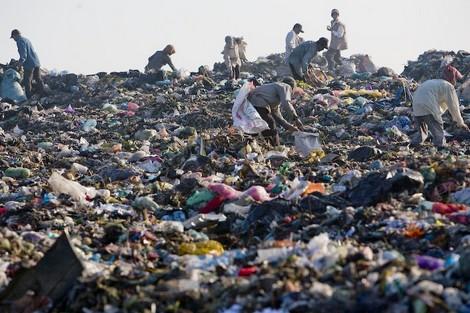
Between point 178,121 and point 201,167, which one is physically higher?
point 178,121

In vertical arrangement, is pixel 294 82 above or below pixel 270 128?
above

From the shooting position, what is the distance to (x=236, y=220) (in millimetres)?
5793

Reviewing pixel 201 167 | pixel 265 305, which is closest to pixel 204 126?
pixel 201 167

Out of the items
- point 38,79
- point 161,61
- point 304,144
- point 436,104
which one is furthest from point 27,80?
point 436,104

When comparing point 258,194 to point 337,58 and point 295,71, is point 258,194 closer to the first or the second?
point 295,71

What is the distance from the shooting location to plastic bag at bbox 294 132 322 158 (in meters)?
8.95

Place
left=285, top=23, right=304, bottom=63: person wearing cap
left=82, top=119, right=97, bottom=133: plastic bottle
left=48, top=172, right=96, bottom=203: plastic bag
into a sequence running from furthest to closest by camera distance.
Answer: left=285, top=23, right=304, bottom=63: person wearing cap, left=82, top=119, right=97, bottom=133: plastic bottle, left=48, top=172, right=96, bottom=203: plastic bag

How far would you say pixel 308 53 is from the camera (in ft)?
45.2

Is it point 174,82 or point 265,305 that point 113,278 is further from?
point 174,82

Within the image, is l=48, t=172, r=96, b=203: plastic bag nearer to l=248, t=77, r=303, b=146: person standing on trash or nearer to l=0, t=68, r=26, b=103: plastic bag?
l=248, t=77, r=303, b=146: person standing on trash

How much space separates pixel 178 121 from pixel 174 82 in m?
4.63

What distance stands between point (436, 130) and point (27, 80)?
11.4m

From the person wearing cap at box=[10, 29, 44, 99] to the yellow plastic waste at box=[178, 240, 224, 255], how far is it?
1128 centimetres

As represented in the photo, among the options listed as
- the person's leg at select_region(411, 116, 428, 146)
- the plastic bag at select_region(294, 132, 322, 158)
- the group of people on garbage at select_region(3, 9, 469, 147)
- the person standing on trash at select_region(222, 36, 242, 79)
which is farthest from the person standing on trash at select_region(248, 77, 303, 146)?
the person standing on trash at select_region(222, 36, 242, 79)
